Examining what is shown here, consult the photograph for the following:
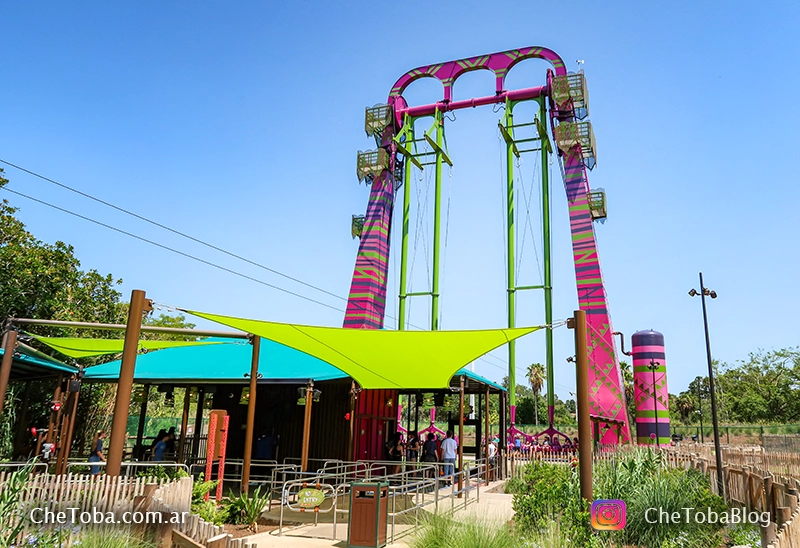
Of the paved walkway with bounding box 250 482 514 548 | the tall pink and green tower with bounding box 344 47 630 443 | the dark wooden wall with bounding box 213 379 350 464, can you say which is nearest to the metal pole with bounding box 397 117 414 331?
the tall pink and green tower with bounding box 344 47 630 443

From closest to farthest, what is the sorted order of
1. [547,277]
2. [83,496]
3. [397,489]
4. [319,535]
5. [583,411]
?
[83,496], [583,411], [319,535], [397,489], [547,277]

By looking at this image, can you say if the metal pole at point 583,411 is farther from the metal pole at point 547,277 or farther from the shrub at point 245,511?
the metal pole at point 547,277

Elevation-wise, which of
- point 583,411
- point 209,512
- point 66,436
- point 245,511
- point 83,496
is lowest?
point 245,511

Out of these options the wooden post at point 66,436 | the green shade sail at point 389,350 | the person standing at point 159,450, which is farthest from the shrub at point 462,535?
the person standing at point 159,450

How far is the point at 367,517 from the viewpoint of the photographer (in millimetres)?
8930

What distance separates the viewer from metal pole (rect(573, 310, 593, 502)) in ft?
27.5

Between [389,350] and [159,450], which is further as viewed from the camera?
[159,450]

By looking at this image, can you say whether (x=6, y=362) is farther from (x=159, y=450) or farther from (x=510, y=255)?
(x=510, y=255)

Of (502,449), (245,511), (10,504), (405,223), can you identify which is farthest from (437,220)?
(10,504)

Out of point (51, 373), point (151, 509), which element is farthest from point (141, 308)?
point (51, 373)

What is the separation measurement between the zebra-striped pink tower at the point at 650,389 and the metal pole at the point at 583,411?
18.1 metres

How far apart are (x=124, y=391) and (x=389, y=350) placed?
221 inches

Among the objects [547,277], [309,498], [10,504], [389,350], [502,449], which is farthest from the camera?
[547,277]

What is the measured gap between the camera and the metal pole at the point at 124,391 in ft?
27.4
